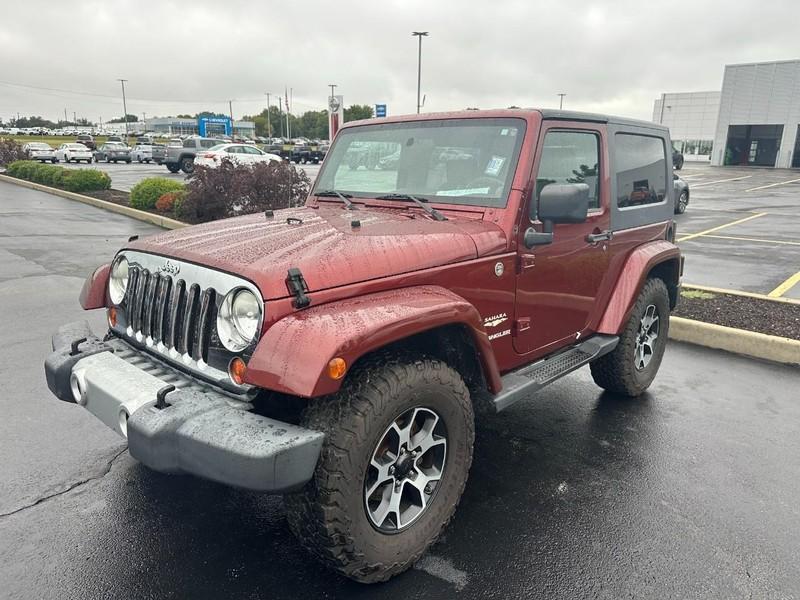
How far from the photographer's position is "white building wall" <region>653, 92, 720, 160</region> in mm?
58906

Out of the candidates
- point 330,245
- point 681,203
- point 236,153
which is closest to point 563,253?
point 330,245

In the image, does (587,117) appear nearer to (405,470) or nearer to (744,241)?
(405,470)

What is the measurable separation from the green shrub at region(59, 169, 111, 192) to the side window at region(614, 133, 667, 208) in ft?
60.5

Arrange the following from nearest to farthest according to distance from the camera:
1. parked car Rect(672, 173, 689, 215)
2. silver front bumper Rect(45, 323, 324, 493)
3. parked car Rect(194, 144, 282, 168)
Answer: silver front bumper Rect(45, 323, 324, 493), parked car Rect(672, 173, 689, 215), parked car Rect(194, 144, 282, 168)

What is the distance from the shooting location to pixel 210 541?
9.17 feet

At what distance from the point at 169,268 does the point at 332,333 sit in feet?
3.45

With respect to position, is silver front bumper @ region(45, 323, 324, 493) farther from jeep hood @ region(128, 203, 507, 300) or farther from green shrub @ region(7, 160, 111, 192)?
green shrub @ region(7, 160, 111, 192)

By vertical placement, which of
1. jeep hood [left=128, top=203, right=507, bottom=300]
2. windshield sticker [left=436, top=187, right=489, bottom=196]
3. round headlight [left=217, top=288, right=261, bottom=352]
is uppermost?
windshield sticker [left=436, top=187, right=489, bottom=196]

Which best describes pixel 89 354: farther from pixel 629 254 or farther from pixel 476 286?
pixel 629 254

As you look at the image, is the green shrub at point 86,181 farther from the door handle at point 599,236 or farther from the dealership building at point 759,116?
the dealership building at point 759,116

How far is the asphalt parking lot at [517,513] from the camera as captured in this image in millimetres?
2545

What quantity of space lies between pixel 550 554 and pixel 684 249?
970 centimetres

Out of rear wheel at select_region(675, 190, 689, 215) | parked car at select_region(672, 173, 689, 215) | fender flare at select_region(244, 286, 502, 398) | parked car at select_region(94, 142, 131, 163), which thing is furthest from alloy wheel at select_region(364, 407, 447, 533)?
parked car at select_region(94, 142, 131, 163)

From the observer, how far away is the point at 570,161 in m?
3.59
